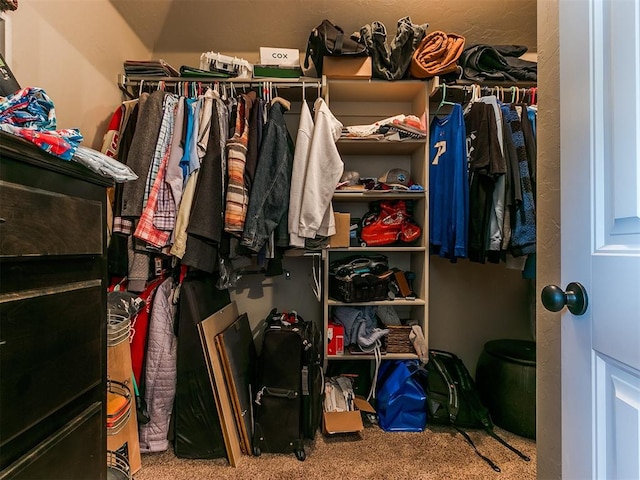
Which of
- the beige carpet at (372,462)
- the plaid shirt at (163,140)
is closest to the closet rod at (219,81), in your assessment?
the plaid shirt at (163,140)

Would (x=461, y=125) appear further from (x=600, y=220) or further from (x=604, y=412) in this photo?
(x=604, y=412)

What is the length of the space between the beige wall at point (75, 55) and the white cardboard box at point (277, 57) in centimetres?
78

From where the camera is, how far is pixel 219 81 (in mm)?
1768

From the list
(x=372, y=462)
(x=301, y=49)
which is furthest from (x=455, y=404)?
(x=301, y=49)

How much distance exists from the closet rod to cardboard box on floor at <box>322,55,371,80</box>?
0.08m

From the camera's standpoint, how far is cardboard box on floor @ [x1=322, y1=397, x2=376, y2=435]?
5.38 feet

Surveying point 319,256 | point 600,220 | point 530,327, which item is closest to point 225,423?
point 319,256

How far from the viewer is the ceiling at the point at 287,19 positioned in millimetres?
1854

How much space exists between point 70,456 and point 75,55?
1.57 meters

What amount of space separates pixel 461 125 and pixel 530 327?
4.59 ft

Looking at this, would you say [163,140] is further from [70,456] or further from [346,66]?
[70,456]

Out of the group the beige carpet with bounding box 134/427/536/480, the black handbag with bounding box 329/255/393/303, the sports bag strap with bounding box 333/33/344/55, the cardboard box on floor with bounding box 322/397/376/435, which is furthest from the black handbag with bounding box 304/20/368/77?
the beige carpet with bounding box 134/427/536/480

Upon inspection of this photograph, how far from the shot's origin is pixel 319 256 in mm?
1938

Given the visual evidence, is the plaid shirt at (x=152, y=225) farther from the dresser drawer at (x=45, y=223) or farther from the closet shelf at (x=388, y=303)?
the closet shelf at (x=388, y=303)
